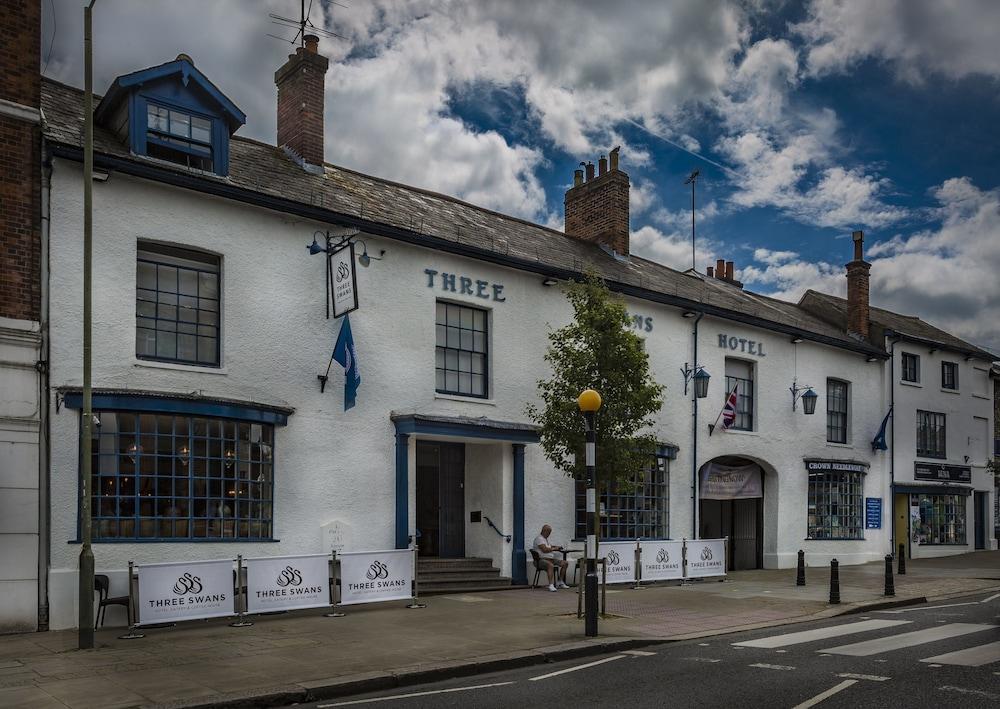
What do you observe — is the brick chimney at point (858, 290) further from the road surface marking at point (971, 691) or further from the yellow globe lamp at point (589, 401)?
the road surface marking at point (971, 691)

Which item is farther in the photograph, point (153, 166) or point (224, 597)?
point (153, 166)

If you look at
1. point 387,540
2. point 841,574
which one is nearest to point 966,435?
point 841,574

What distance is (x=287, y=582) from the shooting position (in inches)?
555

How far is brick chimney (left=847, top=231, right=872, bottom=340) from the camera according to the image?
100 feet

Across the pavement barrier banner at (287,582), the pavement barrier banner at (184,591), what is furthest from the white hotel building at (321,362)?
the pavement barrier banner at (287,582)

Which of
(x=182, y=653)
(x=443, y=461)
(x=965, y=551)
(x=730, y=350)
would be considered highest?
(x=730, y=350)

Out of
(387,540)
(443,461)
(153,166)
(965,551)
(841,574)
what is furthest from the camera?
(965,551)

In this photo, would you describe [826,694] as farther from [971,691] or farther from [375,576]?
[375,576]

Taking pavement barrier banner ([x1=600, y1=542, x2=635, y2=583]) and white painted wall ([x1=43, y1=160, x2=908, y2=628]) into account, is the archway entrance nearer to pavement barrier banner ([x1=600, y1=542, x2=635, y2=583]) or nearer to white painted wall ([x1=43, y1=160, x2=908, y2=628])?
white painted wall ([x1=43, y1=160, x2=908, y2=628])

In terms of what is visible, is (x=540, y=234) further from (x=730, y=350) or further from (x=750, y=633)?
(x=750, y=633)

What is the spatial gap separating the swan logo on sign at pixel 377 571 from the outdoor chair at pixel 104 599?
3723 mm

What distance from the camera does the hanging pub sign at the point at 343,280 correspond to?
15.9 meters

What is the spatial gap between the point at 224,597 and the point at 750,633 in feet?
25.5

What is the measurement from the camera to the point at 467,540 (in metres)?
19.8
